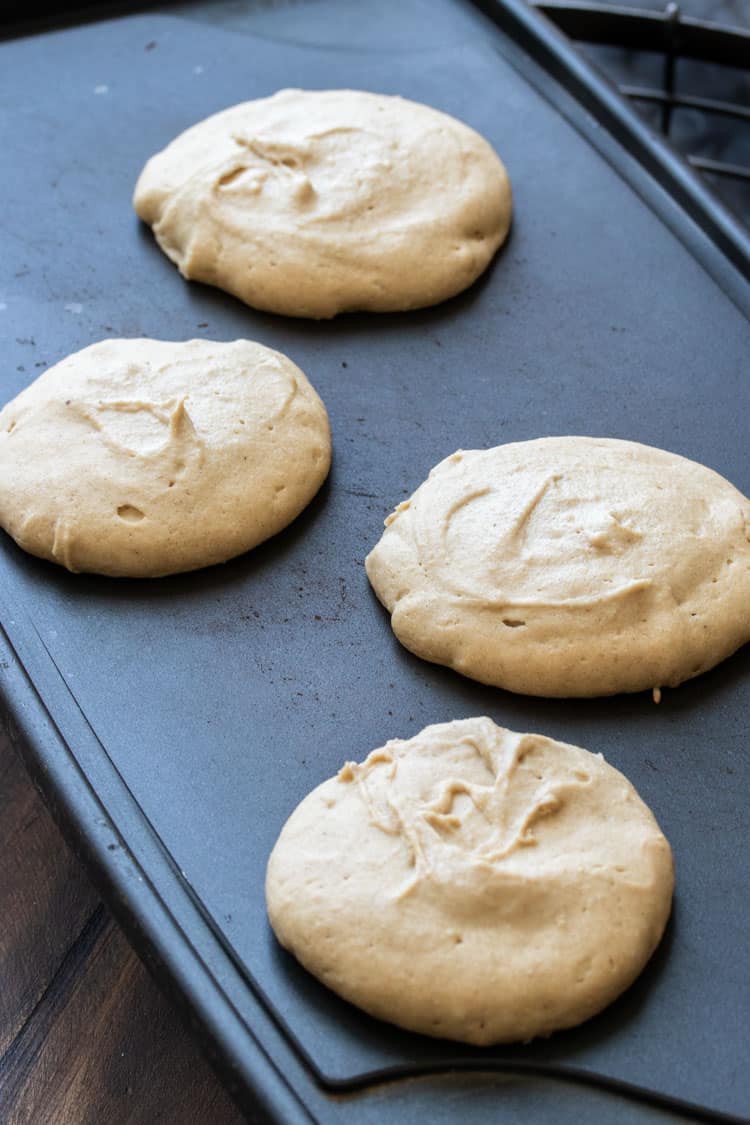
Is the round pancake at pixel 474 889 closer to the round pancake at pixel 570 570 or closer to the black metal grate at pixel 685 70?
the round pancake at pixel 570 570

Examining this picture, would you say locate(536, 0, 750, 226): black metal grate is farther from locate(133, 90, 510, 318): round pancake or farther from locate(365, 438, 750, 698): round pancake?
locate(365, 438, 750, 698): round pancake

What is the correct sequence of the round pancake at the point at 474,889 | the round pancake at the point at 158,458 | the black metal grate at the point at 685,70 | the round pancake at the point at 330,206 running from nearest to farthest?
the round pancake at the point at 474,889, the round pancake at the point at 158,458, the round pancake at the point at 330,206, the black metal grate at the point at 685,70

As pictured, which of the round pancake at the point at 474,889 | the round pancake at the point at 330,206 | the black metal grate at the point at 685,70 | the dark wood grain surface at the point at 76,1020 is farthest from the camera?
the black metal grate at the point at 685,70

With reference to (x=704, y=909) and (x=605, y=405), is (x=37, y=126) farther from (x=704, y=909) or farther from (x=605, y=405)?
(x=704, y=909)

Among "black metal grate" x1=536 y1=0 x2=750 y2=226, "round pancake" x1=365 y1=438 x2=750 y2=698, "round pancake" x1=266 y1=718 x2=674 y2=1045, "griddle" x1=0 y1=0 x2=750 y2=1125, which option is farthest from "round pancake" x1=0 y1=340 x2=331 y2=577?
"black metal grate" x1=536 y1=0 x2=750 y2=226

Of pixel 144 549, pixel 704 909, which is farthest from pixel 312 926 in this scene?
pixel 144 549

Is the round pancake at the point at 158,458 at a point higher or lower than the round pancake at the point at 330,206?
lower

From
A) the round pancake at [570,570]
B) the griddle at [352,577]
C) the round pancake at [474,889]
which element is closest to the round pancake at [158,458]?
the griddle at [352,577]
